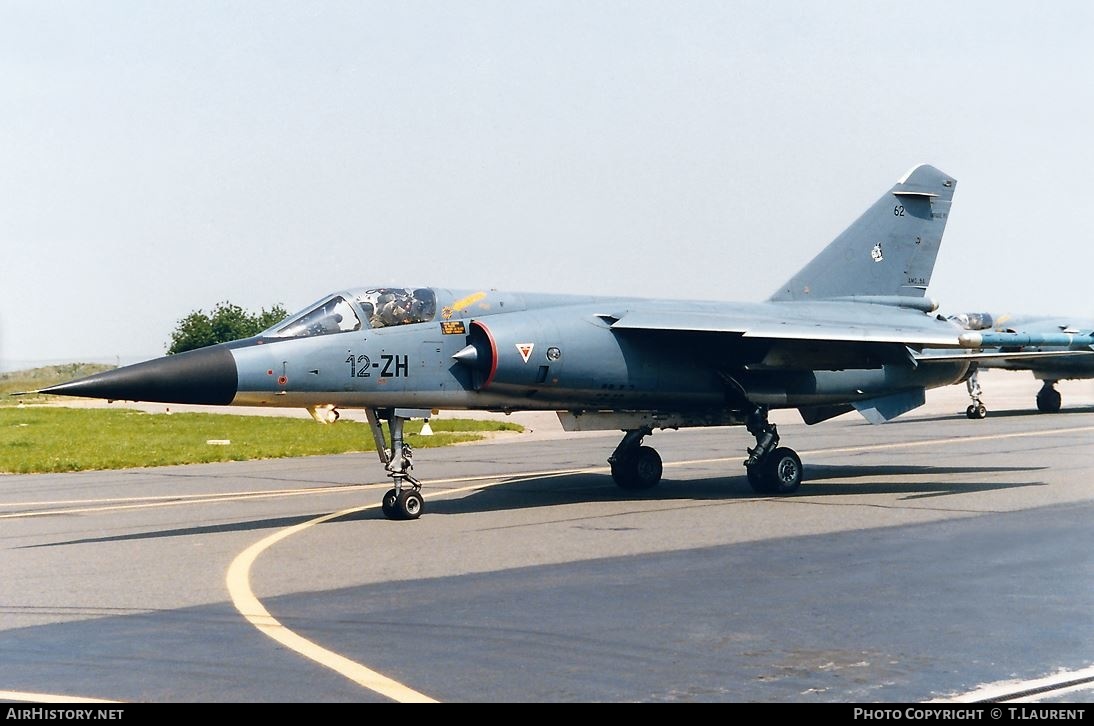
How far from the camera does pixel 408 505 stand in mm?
14609

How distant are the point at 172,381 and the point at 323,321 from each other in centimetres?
214

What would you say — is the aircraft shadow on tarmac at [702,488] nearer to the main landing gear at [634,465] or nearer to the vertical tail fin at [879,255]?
the main landing gear at [634,465]

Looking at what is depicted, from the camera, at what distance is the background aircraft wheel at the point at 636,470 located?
17.7 m

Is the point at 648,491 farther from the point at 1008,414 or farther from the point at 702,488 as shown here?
the point at 1008,414

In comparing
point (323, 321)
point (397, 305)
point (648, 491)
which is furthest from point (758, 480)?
point (323, 321)

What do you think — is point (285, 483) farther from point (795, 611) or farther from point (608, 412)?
point (795, 611)

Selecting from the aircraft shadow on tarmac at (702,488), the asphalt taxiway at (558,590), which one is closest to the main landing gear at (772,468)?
the aircraft shadow on tarmac at (702,488)

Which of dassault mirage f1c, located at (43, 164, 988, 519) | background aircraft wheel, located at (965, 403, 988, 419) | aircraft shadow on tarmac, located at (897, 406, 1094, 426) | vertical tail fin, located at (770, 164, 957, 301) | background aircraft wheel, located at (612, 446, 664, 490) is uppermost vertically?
vertical tail fin, located at (770, 164, 957, 301)

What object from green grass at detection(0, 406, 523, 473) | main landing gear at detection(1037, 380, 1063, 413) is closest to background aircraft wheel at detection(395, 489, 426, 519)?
green grass at detection(0, 406, 523, 473)

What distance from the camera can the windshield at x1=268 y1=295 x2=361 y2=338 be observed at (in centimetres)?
1425

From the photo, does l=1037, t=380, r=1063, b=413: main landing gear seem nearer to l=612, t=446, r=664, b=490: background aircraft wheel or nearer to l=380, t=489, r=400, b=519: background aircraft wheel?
l=612, t=446, r=664, b=490: background aircraft wheel

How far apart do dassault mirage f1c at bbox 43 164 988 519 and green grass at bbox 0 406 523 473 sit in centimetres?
1122

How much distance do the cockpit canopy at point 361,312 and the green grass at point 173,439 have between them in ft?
37.1

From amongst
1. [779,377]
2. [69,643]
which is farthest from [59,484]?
[69,643]
